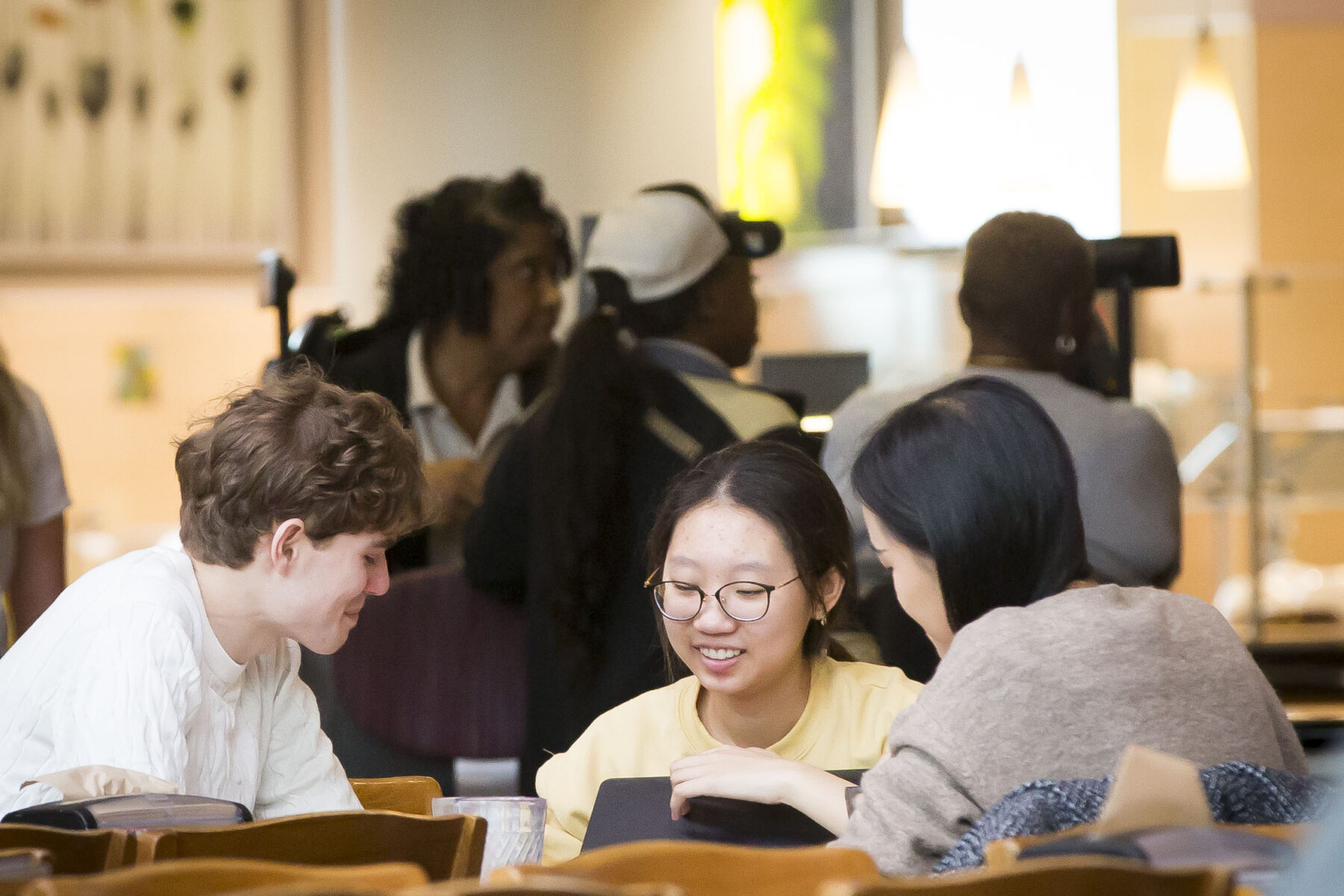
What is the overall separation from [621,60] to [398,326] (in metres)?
0.61

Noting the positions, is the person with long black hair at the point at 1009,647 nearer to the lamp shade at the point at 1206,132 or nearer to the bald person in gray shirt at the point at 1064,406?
the bald person in gray shirt at the point at 1064,406

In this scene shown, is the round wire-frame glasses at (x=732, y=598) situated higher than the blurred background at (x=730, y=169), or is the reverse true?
the blurred background at (x=730, y=169)

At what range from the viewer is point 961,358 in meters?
2.13

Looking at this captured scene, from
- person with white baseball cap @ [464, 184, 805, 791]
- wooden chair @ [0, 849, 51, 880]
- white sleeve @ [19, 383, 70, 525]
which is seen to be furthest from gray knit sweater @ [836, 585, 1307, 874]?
white sleeve @ [19, 383, 70, 525]

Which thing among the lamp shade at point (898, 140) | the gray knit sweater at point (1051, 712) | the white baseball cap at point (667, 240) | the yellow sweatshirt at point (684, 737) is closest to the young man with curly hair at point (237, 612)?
the yellow sweatshirt at point (684, 737)

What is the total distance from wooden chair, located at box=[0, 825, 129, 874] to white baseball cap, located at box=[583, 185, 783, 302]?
147 cm

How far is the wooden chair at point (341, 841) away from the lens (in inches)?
31.4

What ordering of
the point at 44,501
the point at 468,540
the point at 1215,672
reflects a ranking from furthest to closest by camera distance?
the point at 468,540
the point at 44,501
the point at 1215,672

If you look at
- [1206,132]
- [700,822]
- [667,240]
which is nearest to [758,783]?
[700,822]

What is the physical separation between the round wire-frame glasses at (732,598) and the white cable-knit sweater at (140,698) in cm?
34

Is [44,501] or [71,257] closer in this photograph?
[44,501]

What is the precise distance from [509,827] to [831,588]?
21.8 inches

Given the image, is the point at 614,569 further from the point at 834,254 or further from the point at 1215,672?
the point at 1215,672

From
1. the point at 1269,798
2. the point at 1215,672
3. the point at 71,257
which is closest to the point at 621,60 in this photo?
the point at 71,257
